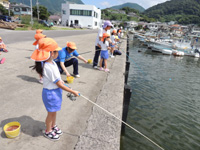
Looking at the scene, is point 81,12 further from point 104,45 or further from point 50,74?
point 50,74

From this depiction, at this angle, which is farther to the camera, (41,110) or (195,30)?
(195,30)

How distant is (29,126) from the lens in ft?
9.45

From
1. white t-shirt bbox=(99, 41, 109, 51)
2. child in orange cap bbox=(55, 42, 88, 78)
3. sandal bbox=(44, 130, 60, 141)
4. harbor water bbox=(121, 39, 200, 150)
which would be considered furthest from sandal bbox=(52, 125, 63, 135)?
white t-shirt bbox=(99, 41, 109, 51)

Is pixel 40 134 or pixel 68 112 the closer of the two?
pixel 40 134

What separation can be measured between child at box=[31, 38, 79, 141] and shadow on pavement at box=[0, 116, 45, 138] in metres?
0.33

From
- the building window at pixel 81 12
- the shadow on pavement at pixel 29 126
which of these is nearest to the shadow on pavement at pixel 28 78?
the shadow on pavement at pixel 29 126

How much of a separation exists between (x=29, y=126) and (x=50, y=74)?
1315mm

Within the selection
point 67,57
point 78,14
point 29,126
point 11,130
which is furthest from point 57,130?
point 78,14

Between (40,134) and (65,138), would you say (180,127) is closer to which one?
(65,138)

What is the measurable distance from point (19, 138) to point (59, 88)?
1136mm

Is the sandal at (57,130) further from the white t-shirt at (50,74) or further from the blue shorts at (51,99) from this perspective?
the white t-shirt at (50,74)

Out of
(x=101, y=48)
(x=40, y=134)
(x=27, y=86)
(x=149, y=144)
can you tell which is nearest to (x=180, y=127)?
(x=149, y=144)

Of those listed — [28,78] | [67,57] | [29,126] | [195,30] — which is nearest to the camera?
[29,126]

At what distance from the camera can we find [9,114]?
318cm
